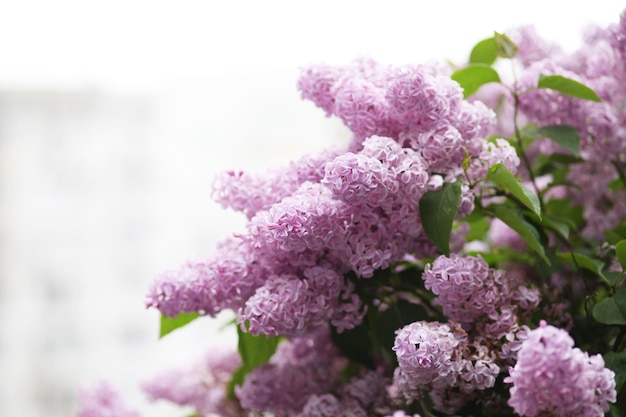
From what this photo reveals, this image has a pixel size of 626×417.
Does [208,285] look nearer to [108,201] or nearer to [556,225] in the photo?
[556,225]

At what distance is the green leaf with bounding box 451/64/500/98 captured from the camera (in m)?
0.55

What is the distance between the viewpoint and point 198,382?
69 cm

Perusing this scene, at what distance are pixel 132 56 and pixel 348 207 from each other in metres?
2.15

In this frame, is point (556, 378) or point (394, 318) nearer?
point (556, 378)

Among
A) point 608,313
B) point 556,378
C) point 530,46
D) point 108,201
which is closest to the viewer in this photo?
point 556,378

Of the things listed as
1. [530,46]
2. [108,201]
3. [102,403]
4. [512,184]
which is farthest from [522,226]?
[108,201]

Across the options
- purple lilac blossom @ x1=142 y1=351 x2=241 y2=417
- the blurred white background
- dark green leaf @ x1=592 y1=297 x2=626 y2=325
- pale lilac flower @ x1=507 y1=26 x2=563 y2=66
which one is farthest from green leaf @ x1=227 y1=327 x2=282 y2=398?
the blurred white background

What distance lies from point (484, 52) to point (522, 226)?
0.75 ft

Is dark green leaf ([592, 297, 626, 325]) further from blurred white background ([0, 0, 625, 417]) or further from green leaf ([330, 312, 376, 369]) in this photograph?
blurred white background ([0, 0, 625, 417])

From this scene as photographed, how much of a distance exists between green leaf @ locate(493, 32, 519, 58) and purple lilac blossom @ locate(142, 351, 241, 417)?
359 mm

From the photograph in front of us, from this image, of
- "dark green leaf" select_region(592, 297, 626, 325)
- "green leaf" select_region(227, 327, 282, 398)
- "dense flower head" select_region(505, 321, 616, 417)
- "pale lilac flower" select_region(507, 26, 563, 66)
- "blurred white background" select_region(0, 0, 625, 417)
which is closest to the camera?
"dense flower head" select_region(505, 321, 616, 417)

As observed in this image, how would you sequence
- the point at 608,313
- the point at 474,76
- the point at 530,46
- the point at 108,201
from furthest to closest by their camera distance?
the point at 108,201, the point at 530,46, the point at 474,76, the point at 608,313

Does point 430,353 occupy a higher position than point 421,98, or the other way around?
point 421,98

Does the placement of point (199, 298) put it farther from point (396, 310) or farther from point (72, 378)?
point (72, 378)
